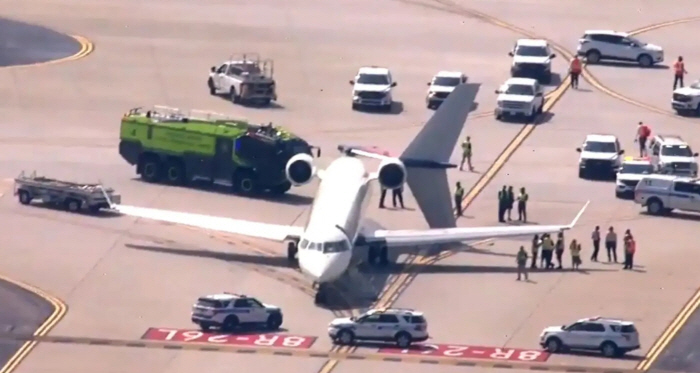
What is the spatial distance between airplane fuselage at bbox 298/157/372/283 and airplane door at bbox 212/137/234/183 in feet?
31.2

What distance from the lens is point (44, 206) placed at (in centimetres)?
10012

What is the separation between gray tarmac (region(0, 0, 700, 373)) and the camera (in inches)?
3346

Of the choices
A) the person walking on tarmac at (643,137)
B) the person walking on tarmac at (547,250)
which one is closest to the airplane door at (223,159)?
the person walking on tarmac at (547,250)

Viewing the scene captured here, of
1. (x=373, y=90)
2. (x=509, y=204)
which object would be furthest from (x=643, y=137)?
(x=509, y=204)

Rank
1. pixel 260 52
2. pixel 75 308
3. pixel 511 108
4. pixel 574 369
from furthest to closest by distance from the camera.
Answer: pixel 260 52
pixel 511 108
pixel 75 308
pixel 574 369

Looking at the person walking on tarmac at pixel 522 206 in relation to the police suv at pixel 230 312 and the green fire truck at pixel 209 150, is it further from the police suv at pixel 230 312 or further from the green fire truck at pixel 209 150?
the police suv at pixel 230 312

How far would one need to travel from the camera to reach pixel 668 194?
101 metres

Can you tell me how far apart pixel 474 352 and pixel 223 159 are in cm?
2683

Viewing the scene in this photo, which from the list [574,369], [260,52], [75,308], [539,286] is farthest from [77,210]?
[260,52]

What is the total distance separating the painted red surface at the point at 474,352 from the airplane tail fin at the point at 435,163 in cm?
1398

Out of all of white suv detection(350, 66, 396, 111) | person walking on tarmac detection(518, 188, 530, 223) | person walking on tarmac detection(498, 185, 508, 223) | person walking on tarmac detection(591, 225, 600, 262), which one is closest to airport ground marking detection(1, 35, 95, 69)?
white suv detection(350, 66, 396, 111)

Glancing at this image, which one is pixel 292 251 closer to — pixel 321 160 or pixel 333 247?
pixel 333 247

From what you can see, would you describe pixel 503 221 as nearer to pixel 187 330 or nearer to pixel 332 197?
pixel 332 197

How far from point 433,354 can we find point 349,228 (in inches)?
405
